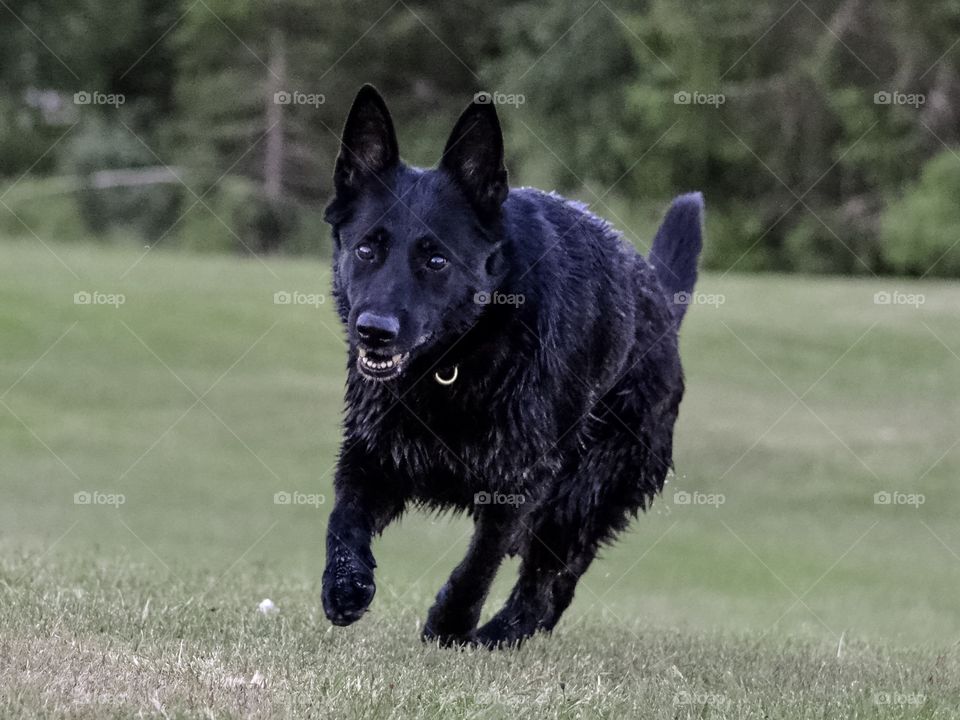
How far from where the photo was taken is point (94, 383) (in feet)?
61.8

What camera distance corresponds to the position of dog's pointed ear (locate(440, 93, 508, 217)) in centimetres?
545

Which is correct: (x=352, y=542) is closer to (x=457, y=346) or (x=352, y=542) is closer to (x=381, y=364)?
(x=381, y=364)

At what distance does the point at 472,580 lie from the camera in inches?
219

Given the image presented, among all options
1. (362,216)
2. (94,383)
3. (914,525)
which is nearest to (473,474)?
(362,216)

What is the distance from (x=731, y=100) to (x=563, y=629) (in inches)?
1287

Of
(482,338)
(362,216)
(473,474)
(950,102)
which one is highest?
(362,216)

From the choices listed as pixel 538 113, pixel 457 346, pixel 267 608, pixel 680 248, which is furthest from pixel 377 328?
pixel 538 113

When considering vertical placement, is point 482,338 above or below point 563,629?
above

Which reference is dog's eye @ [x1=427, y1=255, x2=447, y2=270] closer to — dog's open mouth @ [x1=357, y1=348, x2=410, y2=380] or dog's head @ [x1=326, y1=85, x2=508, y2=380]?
dog's head @ [x1=326, y1=85, x2=508, y2=380]

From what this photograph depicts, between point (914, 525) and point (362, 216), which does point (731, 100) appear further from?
point (362, 216)

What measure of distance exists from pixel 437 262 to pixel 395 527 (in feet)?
14.6

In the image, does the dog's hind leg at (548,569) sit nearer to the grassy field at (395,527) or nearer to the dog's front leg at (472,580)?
the grassy field at (395,527)

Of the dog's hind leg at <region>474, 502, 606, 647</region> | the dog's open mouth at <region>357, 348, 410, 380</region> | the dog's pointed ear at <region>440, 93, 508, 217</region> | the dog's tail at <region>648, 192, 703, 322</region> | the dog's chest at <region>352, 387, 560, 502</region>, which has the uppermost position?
the dog's pointed ear at <region>440, 93, 508, 217</region>

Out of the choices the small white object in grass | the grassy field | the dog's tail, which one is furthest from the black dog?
the dog's tail
